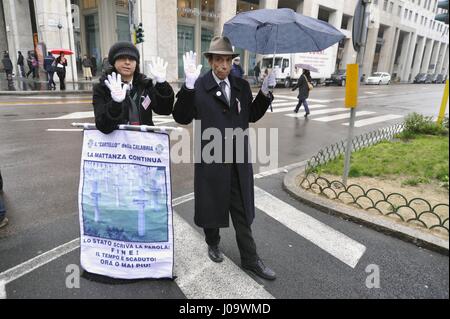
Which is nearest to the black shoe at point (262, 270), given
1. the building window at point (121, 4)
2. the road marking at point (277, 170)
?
the road marking at point (277, 170)

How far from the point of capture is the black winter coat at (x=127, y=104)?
8.32 ft

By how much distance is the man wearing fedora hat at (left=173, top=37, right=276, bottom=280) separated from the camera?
2832mm

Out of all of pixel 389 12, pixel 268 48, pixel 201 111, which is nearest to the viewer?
pixel 201 111

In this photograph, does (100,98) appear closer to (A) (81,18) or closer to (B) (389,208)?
(B) (389,208)

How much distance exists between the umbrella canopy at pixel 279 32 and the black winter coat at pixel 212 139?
789 millimetres

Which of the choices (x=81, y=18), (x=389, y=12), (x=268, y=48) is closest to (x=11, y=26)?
(x=81, y=18)

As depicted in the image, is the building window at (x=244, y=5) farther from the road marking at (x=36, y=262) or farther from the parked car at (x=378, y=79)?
the road marking at (x=36, y=262)

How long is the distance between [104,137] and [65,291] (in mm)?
1321

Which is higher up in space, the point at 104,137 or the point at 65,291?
the point at 104,137

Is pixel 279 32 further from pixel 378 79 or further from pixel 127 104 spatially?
pixel 378 79

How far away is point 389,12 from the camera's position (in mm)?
51969

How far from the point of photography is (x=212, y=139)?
287 cm

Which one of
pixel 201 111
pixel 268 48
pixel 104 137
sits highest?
pixel 268 48

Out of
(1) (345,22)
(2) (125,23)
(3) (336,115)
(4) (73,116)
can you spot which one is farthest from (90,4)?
(1) (345,22)
